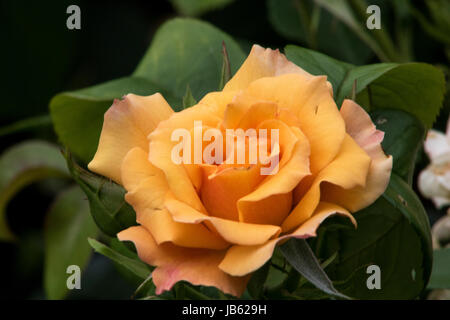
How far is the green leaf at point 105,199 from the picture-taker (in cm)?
30

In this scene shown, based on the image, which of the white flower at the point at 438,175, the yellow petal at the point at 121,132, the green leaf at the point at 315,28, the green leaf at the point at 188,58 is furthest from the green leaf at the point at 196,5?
the yellow petal at the point at 121,132

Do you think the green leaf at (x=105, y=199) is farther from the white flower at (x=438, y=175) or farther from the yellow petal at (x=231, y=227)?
the white flower at (x=438, y=175)

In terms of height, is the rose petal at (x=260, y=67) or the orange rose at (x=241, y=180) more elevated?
the rose petal at (x=260, y=67)

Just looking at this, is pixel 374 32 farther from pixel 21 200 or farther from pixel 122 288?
pixel 21 200

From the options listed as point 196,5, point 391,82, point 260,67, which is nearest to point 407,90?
point 391,82

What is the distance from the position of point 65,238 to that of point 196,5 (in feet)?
0.93

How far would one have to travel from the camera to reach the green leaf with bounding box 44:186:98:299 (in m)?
0.60

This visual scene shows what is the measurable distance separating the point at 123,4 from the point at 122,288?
425 millimetres

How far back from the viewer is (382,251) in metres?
0.37

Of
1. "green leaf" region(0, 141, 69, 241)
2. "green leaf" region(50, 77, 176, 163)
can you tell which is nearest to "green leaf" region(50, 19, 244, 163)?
"green leaf" region(50, 77, 176, 163)

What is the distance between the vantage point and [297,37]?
2.31 feet

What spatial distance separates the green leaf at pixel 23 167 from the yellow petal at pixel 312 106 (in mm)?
446

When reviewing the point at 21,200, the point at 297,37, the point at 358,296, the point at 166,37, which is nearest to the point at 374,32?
the point at 297,37

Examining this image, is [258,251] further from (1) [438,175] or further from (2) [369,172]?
(1) [438,175]
